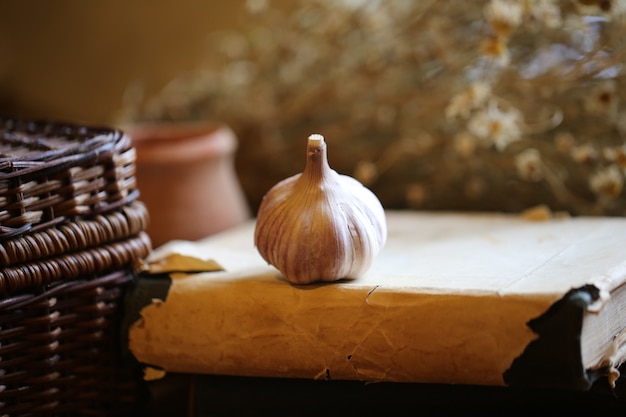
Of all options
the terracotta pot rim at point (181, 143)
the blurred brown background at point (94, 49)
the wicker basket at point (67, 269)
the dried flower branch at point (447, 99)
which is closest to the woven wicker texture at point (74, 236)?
the wicker basket at point (67, 269)

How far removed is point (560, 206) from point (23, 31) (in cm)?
138

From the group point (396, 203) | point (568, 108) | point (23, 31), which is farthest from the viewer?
point (23, 31)

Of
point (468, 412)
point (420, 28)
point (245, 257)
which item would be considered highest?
point (420, 28)

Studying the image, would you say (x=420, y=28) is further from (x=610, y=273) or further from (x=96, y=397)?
(x=96, y=397)

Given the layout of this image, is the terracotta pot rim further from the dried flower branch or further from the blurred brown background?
the blurred brown background

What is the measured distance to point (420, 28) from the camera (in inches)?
33.1

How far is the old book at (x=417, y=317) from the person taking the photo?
1.59ft

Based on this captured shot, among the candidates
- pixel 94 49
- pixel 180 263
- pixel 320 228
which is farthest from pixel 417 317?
pixel 94 49

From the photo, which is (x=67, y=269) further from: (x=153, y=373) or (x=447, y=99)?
(x=447, y=99)

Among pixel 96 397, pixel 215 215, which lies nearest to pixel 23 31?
pixel 215 215

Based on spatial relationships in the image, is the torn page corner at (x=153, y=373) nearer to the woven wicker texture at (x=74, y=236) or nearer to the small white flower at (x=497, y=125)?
the woven wicker texture at (x=74, y=236)

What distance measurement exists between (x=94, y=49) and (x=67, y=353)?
118 centimetres

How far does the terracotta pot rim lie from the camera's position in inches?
33.3

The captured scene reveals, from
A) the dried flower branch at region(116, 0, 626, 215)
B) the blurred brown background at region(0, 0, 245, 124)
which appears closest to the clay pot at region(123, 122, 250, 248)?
the dried flower branch at region(116, 0, 626, 215)
